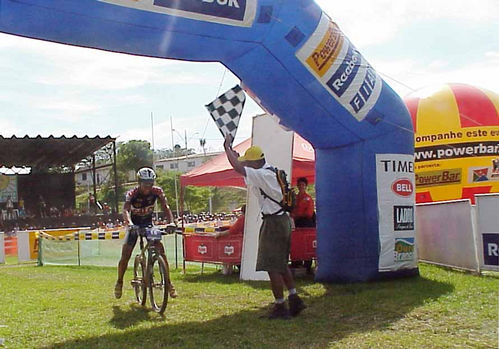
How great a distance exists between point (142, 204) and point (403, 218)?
3.64 m

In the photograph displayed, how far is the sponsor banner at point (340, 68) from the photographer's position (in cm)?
710

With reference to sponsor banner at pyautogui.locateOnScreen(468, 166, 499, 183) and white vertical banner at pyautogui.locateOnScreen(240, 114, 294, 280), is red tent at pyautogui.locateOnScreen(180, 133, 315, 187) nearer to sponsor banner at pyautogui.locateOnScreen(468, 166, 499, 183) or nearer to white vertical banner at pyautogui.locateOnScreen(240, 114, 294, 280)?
white vertical banner at pyautogui.locateOnScreen(240, 114, 294, 280)

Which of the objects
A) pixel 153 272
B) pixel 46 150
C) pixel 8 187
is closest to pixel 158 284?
pixel 153 272

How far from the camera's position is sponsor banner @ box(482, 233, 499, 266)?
8.15 m

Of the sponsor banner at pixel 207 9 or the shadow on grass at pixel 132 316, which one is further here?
the shadow on grass at pixel 132 316

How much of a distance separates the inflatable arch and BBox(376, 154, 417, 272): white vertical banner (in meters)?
0.01

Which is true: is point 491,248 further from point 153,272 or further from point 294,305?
point 153,272

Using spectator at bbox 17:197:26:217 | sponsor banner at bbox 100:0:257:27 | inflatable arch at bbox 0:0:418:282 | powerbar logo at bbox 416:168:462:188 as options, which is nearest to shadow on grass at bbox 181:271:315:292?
inflatable arch at bbox 0:0:418:282

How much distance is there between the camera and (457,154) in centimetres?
1252

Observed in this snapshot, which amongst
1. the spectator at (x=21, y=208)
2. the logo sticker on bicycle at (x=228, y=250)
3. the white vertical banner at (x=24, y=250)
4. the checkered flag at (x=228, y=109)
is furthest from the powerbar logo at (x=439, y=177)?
the spectator at (x=21, y=208)

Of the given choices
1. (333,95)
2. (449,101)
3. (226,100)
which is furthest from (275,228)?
(449,101)

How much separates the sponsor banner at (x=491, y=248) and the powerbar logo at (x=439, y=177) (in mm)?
4324

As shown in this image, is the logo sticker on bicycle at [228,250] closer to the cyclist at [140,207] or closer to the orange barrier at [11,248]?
the cyclist at [140,207]

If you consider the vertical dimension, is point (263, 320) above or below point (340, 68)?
below
